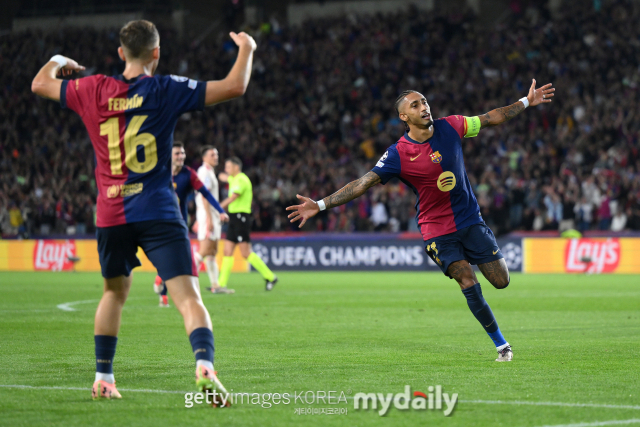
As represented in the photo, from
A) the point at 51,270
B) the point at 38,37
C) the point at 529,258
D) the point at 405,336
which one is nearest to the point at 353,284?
the point at 529,258

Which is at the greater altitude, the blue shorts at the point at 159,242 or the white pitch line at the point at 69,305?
the blue shorts at the point at 159,242

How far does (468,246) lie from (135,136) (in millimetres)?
3642

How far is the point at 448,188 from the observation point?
307 inches

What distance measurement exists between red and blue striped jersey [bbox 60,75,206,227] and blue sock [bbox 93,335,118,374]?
85 cm

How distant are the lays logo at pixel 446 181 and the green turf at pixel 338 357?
1519 millimetres

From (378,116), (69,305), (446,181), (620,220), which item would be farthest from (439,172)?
(378,116)

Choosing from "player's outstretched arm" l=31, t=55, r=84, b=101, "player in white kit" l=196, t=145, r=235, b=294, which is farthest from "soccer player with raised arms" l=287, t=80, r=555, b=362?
"player in white kit" l=196, t=145, r=235, b=294

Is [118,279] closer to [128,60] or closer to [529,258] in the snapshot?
[128,60]

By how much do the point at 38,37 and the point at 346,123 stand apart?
54.7 feet

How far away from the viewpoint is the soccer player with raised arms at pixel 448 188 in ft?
25.4

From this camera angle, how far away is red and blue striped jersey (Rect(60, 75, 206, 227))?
204 inches

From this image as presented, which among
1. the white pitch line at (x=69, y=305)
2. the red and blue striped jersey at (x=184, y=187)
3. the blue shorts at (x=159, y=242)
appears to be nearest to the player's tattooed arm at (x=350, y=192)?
the blue shorts at (x=159, y=242)
